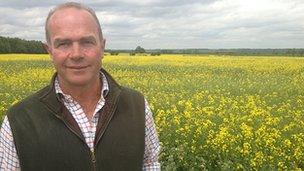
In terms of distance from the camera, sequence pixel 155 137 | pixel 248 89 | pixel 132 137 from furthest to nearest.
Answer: pixel 248 89, pixel 155 137, pixel 132 137

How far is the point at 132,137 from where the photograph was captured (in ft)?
7.48

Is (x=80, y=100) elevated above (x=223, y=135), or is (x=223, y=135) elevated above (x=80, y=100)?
(x=80, y=100)

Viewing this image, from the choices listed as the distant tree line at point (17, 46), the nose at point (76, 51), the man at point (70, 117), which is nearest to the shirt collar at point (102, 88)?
the man at point (70, 117)

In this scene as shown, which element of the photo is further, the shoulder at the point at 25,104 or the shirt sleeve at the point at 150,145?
the shirt sleeve at the point at 150,145

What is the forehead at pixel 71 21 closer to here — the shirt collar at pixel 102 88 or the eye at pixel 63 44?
the eye at pixel 63 44

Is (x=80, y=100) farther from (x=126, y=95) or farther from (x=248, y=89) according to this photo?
(x=248, y=89)

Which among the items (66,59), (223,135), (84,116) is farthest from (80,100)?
(223,135)

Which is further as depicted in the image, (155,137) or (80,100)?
(155,137)

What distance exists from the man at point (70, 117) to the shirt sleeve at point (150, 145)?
0.16m

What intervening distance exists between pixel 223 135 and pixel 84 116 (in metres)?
4.71

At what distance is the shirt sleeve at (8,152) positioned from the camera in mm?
2121

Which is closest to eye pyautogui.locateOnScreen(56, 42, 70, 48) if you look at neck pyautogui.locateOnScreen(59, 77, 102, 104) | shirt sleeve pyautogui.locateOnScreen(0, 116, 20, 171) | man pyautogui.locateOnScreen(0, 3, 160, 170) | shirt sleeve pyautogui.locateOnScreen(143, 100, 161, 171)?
man pyautogui.locateOnScreen(0, 3, 160, 170)

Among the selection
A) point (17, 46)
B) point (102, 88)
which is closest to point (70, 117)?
point (102, 88)

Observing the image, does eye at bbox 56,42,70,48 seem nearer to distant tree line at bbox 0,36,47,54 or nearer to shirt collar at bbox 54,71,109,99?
shirt collar at bbox 54,71,109,99
